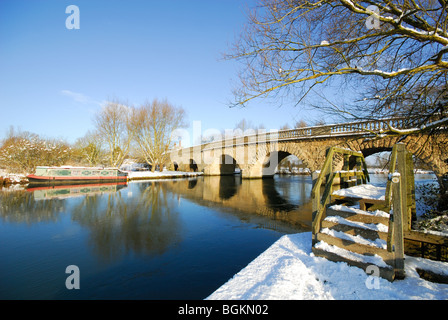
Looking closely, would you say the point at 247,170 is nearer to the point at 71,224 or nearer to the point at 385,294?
the point at 71,224

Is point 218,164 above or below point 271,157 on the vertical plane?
below

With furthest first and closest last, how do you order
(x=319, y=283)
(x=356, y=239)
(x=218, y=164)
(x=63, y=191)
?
1. (x=218, y=164)
2. (x=63, y=191)
3. (x=356, y=239)
4. (x=319, y=283)

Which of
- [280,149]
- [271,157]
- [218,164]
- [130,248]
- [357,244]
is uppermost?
[280,149]

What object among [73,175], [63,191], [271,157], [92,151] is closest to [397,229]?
[63,191]

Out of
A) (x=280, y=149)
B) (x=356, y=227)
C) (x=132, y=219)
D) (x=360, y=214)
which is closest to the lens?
(x=356, y=227)

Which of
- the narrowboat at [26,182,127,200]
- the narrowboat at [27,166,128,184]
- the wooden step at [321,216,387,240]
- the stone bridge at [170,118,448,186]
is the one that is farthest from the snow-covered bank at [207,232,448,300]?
the narrowboat at [27,166,128,184]

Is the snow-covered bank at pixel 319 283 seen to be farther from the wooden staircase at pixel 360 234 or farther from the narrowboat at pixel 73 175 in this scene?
the narrowboat at pixel 73 175

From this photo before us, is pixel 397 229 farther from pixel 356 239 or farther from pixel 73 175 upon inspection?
pixel 73 175

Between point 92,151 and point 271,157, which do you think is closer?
point 271,157

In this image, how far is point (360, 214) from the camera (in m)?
3.47

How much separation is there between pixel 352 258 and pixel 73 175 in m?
23.0

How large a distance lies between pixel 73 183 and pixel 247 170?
18176 mm

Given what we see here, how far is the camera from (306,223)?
7.01 m
